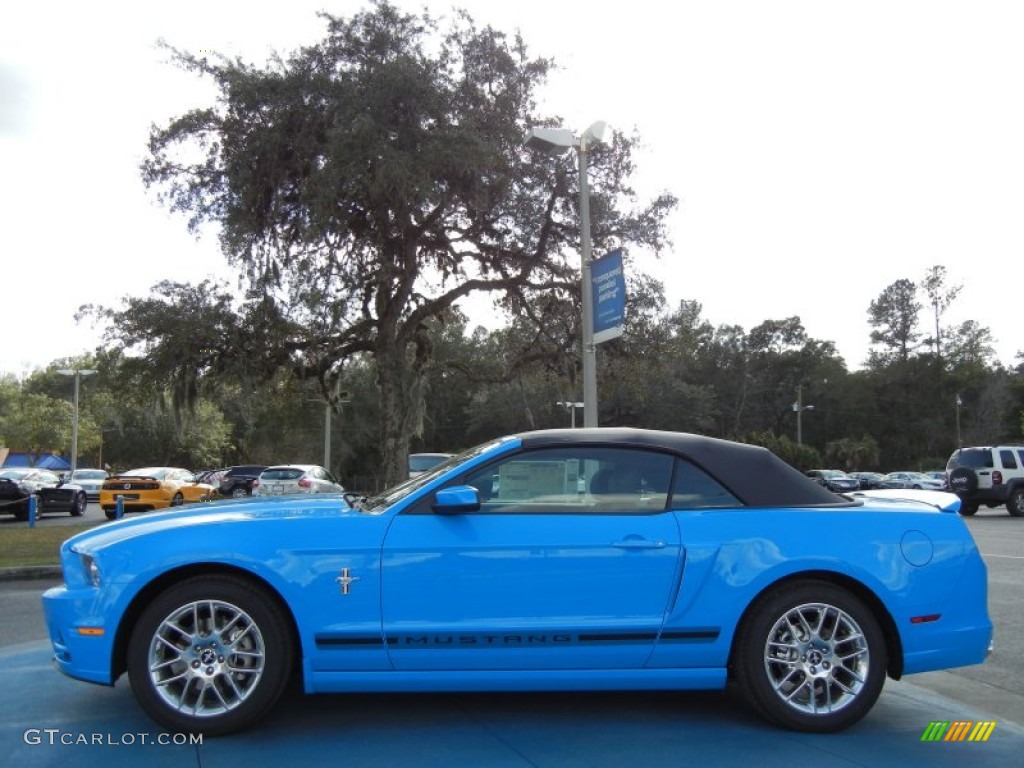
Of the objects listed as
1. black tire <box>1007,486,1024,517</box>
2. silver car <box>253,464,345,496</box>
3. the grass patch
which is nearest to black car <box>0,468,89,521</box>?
the grass patch

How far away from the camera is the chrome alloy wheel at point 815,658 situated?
4332 mm

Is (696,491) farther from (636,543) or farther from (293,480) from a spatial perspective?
(293,480)

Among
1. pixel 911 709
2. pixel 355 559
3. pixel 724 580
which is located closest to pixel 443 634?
pixel 355 559

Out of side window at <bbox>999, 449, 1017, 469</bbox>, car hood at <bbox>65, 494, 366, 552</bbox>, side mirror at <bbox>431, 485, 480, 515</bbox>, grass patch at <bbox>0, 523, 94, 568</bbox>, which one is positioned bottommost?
grass patch at <bbox>0, 523, 94, 568</bbox>

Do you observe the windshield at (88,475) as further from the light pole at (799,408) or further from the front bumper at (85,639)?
the light pole at (799,408)

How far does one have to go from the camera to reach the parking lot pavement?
12.7ft

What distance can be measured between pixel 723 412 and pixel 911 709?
257 feet

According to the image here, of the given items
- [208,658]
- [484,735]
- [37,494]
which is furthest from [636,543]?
[37,494]

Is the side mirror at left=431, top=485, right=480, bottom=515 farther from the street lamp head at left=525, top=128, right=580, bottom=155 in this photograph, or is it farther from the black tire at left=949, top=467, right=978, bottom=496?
the black tire at left=949, top=467, right=978, bottom=496

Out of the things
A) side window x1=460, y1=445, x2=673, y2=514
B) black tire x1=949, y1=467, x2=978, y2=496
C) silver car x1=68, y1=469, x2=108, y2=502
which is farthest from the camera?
silver car x1=68, y1=469, x2=108, y2=502

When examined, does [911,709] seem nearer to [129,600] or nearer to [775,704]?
[775,704]

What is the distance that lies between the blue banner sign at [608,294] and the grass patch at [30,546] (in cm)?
739

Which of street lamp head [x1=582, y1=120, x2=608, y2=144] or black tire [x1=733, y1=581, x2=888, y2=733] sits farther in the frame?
street lamp head [x1=582, y1=120, x2=608, y2=144]

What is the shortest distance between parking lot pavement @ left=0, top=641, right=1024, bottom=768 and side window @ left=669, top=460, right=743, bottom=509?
1.13 metres
